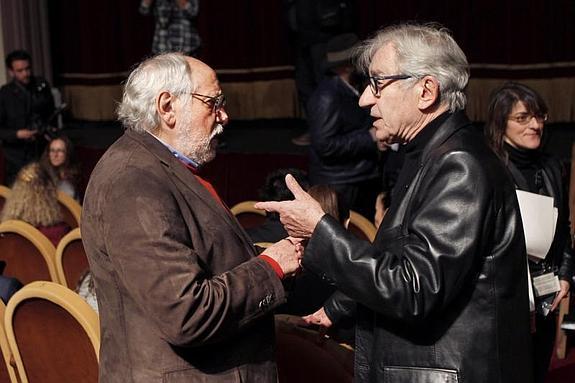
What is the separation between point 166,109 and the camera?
2.05 m

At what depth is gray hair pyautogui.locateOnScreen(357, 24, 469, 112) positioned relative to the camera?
Result: 195cm

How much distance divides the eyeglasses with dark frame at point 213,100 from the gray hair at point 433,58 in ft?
1.21

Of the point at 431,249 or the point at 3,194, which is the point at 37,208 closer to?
the point at 3,194

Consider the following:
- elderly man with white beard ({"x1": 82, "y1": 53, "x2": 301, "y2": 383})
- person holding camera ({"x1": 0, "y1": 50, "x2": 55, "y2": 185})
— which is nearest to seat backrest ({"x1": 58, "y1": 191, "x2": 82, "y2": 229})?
person holding camera ({"x1": 0, "y1": 50, "x2": 55, "y2": 185})

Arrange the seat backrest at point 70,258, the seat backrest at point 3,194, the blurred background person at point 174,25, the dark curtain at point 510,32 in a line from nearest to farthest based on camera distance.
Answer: the seat backrest at point 70,258
the seat backrest at point 3,194
the blurred background person at point 174,25
the dark curtain at point 510,32

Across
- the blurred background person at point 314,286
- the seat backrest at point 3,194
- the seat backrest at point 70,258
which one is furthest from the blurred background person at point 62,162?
the blurred background person at point 314,286

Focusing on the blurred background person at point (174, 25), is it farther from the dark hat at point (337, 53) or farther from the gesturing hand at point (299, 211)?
the gesturing hand at point (299, 211)

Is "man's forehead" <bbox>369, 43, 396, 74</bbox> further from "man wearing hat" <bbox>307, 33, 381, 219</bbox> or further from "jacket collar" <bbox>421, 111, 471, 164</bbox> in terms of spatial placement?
"man wearing hat" <bbox>307, 33, 381, 219</bbox>

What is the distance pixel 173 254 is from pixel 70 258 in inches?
68.8

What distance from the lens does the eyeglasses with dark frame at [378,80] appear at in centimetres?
197

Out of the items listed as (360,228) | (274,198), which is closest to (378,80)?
(274,198)

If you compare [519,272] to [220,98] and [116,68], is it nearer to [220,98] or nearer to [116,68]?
[220,98]

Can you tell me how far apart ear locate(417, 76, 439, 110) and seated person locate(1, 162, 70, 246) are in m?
2.72

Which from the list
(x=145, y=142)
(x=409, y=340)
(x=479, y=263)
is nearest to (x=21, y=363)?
(x=145, y=142)
